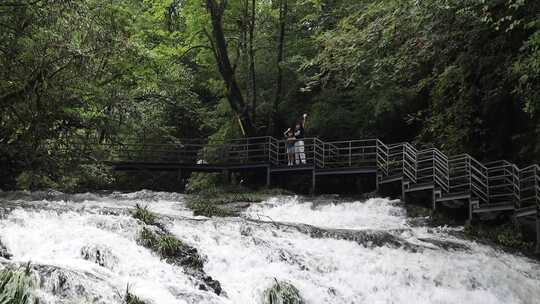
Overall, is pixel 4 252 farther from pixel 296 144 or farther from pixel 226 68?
pixel 226 68

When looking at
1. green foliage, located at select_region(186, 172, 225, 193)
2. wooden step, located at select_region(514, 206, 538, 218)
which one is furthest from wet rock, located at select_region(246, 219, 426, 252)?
green foliage, located at select_region(186, 172, 225, 193)

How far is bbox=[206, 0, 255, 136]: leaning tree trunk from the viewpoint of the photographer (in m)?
22.0

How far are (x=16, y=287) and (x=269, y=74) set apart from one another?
19090 millimetres

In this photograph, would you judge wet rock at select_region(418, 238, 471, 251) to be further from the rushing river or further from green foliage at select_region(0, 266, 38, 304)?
green foliage at select_region(0, 266, 38, 304)

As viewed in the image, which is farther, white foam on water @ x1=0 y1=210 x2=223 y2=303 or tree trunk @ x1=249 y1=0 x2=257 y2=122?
tree trunk @ x1=249 y1=0 x2=257 y2=122

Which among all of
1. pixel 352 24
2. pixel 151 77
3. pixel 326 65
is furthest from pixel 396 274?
pixel 151 77

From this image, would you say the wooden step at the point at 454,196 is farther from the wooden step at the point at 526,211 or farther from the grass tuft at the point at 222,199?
the grass tuft at the point at 222,199

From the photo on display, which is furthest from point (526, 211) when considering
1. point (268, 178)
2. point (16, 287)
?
point (16, 287)

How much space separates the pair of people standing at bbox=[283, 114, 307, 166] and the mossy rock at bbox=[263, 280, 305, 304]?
463 inches

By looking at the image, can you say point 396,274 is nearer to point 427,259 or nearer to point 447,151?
point 427,259

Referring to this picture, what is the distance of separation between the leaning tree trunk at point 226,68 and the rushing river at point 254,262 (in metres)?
11.8

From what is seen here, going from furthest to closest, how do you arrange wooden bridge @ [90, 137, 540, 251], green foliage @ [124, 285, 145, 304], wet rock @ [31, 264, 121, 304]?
wooden bridge @ [90, 137, 540, 251]
green foliage @ [124, 285, 145, 304]
wet rock @ [31, 264, 121, 304]

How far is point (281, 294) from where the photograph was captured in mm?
7973

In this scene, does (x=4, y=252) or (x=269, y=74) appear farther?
(x=269, y=74)
